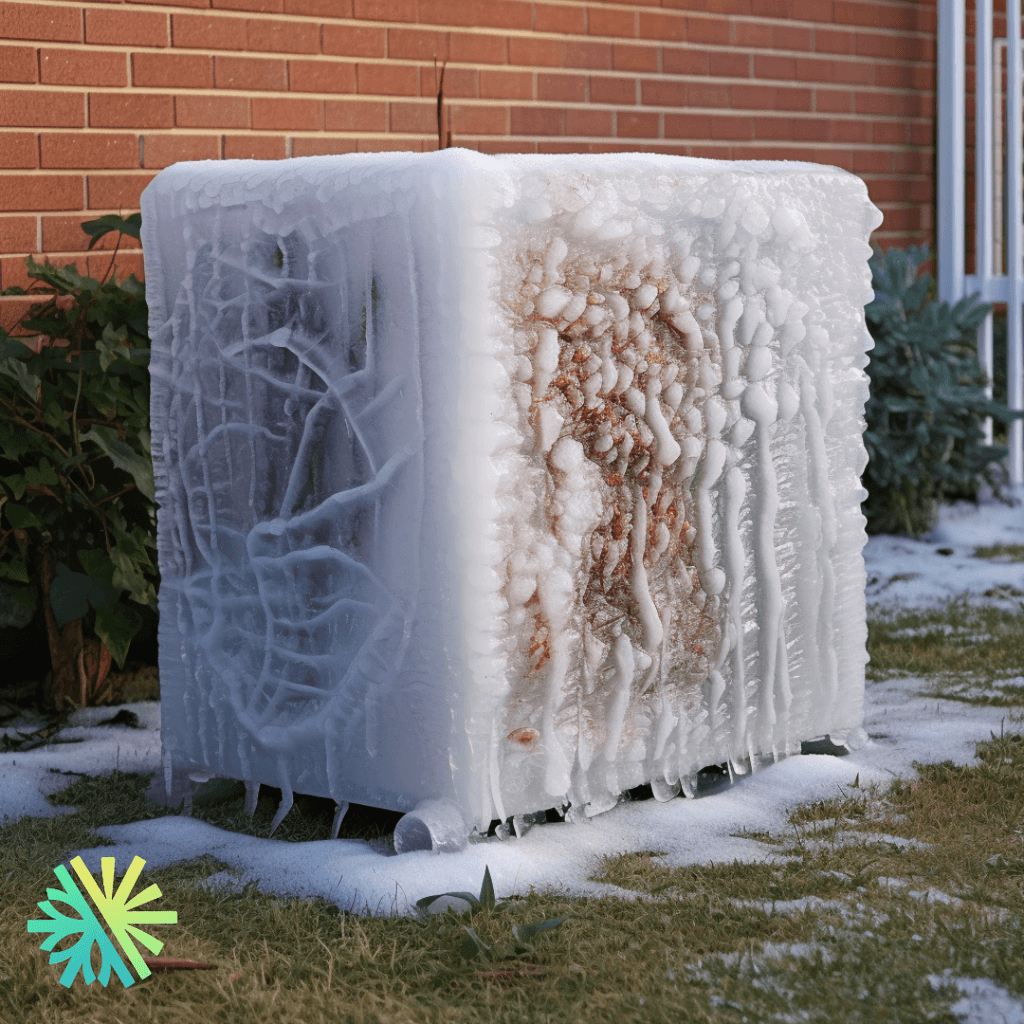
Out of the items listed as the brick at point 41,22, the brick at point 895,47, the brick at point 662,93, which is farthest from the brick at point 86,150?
the brick at point 895,47

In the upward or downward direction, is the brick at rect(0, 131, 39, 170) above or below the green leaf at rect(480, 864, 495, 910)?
above

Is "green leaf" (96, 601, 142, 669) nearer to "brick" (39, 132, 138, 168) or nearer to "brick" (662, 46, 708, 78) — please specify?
"brick" (39, 132, 138, 168)

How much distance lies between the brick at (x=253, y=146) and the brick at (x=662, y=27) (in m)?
1.61

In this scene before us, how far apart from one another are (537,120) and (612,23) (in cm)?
52

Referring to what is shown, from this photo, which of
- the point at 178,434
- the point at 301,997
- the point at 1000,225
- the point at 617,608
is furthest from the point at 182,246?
the point at 1000,225

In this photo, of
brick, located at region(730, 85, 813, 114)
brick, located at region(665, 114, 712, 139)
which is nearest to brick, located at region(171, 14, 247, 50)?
brick, located at region(665, 114, 712, 139)

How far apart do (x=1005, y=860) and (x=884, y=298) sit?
11.4ft

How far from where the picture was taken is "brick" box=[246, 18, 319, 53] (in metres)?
3.96

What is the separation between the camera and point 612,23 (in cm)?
488

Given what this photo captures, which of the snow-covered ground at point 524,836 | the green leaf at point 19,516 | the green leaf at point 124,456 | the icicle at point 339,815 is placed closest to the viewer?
the snow-covered ground at point 524,836

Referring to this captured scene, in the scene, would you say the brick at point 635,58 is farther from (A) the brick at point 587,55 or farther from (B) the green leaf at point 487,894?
(B) the green leaf at point 487,894

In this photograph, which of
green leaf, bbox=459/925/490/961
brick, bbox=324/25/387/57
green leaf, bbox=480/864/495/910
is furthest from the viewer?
brick, bbox=324/25/387/57

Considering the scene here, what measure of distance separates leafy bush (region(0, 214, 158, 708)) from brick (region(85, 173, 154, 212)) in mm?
321

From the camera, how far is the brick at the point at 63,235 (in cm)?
354
